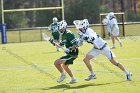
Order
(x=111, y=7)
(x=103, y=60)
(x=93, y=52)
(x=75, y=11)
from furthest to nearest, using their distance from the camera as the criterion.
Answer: (x=111, y=7) → (x=75, y=11) → (x=103, y=60) → (x=93, y=52)

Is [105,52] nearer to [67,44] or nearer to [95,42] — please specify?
[95,42]

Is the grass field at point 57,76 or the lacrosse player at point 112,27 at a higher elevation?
the lacrosse player at point 112,27

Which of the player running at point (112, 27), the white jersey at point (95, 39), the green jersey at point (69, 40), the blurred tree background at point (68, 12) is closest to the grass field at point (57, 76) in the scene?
the green jersey at point (69, 40)

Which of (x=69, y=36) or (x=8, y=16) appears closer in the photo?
(x=69, y=36)

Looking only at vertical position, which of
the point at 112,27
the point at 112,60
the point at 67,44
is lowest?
the point at 112,60

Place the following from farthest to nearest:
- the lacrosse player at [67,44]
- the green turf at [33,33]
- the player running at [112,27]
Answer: the green turf at [33,33]
the player running at [112,27]
the lacrosse player at [67,44]

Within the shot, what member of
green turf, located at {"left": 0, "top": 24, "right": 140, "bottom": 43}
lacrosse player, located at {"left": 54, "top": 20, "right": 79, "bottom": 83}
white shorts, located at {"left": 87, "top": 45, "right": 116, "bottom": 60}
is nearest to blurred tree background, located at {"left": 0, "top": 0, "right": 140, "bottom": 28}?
green turf, located at {"left": 0, "top": 24, "right": 140, "bottom": 43}

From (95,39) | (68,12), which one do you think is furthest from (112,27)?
(68,12)

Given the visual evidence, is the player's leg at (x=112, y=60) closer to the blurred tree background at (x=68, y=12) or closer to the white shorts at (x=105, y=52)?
the white shorts at (x=105, y=52)

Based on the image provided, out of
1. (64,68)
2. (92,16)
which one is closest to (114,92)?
(64,68)

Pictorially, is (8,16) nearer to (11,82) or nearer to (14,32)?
(14,32)

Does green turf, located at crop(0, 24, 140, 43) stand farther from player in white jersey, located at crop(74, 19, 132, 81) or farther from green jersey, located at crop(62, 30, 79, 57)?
green jersey, located at crop(62, 30, 79, 57)

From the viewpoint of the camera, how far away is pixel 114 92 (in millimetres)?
12227

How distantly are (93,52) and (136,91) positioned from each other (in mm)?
2308
